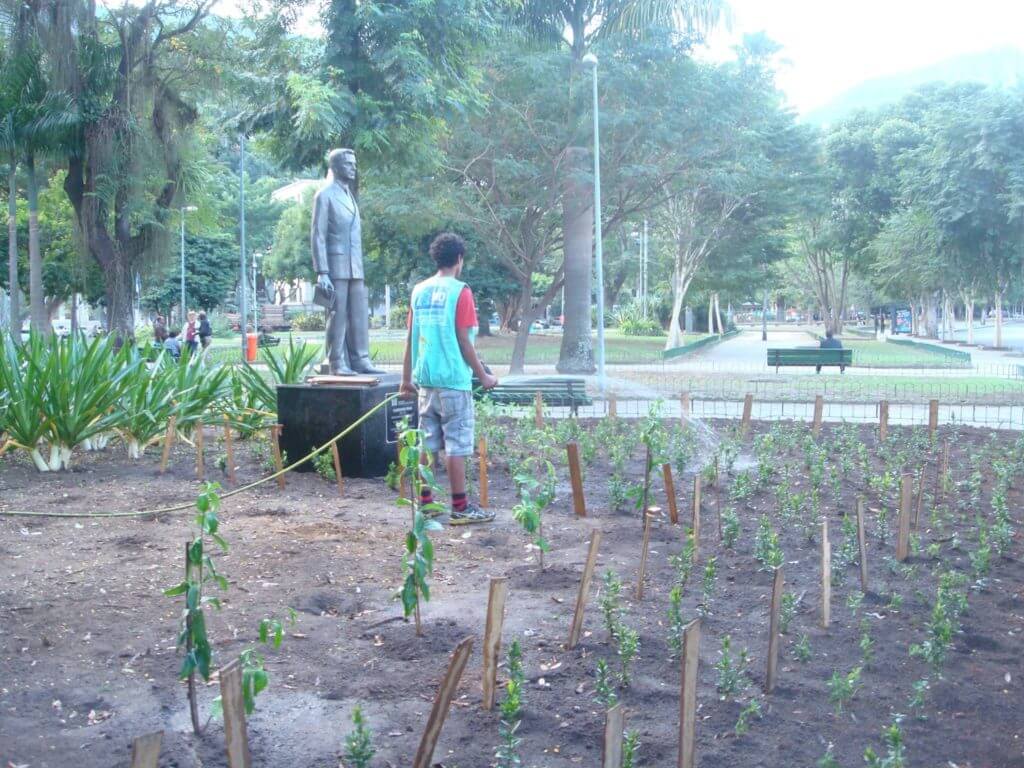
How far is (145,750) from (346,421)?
596 cm

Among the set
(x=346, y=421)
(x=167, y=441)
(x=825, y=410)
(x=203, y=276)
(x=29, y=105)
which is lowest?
(x=825, y=410)

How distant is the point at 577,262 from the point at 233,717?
22.1m

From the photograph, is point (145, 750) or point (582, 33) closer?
point (145, 750)

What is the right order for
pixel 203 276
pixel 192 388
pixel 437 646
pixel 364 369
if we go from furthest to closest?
pixel 203 276 → pixel 192 388 → pixel 364 369 → pixel 437 646

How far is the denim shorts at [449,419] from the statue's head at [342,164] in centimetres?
289

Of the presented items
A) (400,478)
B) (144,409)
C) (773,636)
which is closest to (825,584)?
(773,636)

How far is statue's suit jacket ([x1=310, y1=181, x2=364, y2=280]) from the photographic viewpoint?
8.57m

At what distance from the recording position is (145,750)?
7.40ft

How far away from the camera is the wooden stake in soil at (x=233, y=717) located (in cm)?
262

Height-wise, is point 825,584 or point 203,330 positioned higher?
point 203,330

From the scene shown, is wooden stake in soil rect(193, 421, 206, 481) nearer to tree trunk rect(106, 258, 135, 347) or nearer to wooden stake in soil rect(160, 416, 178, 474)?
wooden stake in soil rect(160, 416, 178, 474)

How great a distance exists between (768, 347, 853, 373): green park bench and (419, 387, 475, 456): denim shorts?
18640 millimetres

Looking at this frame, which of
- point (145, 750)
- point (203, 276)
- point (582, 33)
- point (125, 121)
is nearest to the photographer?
point (145, 750)

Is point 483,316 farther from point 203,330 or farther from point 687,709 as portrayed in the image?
point 687,709
